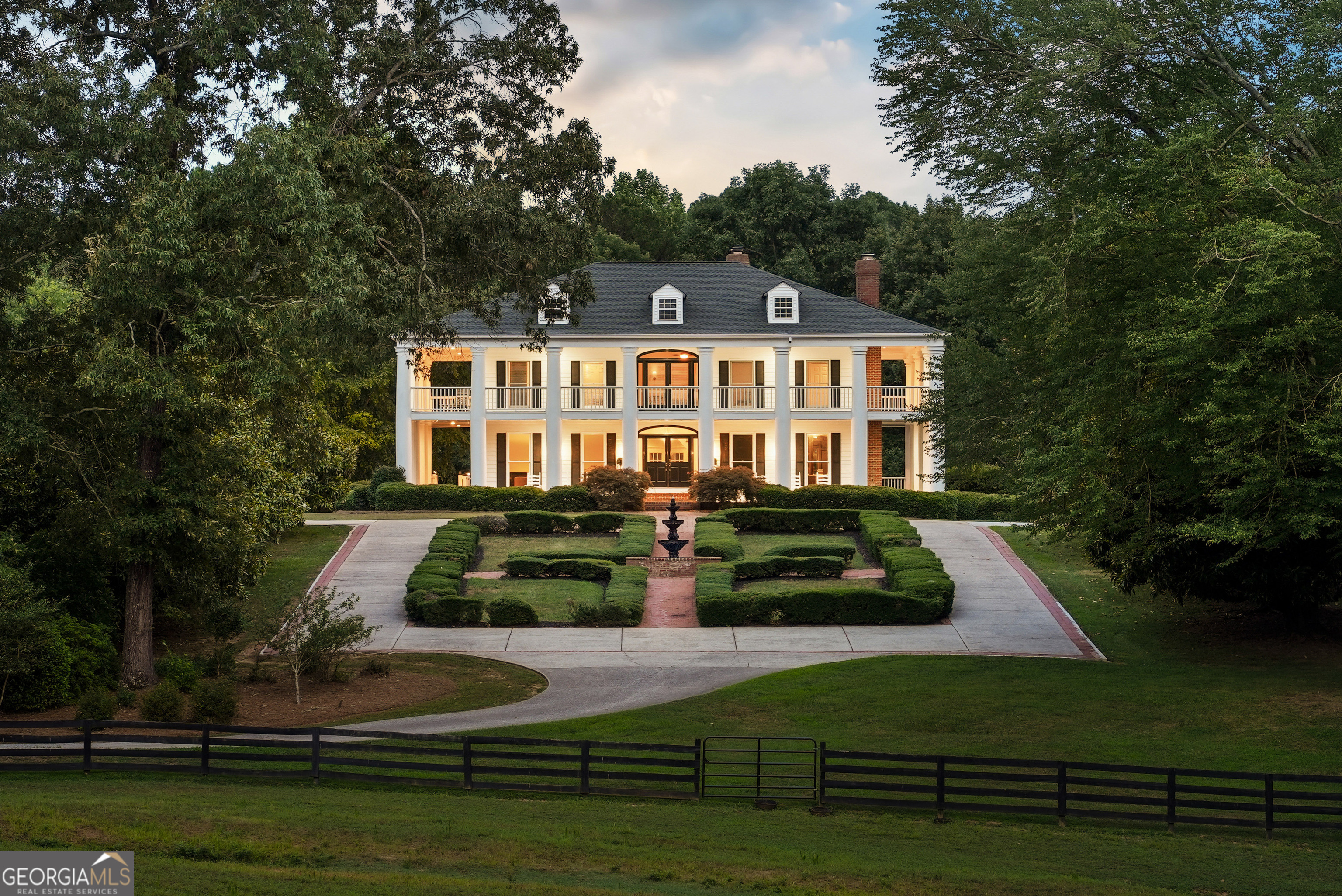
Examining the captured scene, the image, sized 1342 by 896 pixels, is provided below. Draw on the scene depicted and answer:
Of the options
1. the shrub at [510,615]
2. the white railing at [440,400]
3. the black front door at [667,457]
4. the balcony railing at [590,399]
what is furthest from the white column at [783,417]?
the shrub at [510,615]

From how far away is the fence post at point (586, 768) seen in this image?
13008 millimetres

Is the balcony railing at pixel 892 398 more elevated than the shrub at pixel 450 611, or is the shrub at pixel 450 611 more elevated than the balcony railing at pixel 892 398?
the balcony railing at pixel 892 398

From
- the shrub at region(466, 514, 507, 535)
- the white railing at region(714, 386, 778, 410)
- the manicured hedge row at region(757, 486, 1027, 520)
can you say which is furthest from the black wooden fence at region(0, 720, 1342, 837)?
the white railing at region(714, 386, 778, 410)

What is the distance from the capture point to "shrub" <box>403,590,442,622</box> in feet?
81.6

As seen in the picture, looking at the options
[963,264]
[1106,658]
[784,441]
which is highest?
[963,264]

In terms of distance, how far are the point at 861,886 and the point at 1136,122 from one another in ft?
47.1

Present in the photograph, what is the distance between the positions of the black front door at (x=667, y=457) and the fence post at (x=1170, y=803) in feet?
107

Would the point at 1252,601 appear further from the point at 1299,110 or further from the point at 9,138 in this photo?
the point at 9,138

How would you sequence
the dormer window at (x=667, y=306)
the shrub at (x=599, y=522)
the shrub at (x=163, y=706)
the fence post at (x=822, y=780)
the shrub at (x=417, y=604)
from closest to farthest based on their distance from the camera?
the fence post at (x=822, y=780), the shrub at (x=163, y=706), the shrub at (x=417, y=604), the shrub at (x=599, y=522), the dormer window at (x=667, y=306)

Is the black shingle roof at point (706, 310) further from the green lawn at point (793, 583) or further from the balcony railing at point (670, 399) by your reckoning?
the green lawn at point (793, 583)

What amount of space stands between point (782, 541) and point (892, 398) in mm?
11584

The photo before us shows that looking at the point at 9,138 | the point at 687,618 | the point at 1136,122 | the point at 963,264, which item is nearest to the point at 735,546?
the point at 687,618

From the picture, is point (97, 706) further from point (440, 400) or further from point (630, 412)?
point (440, 400)

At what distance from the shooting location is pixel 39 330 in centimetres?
1739
